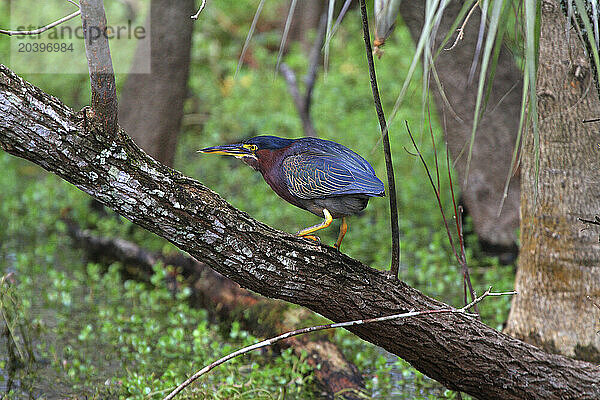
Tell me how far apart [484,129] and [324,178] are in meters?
3.00

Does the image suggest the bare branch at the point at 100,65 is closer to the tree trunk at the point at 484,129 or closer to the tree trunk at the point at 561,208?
the tree trunk at the point at 561,208

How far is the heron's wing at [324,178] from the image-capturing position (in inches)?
103

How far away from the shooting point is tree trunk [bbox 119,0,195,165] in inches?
228

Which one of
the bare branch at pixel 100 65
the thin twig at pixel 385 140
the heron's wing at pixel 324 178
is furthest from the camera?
the heron's wing at pixel 324 178

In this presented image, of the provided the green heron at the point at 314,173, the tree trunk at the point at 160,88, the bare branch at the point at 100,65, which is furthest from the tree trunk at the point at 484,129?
the bare branch at the point at 100,65

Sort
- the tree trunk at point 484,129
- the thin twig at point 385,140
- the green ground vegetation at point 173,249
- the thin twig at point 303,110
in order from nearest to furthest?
the thin twig at point 385,140 → the green ground vegetation at point 173,249 → the tree trunk at point 484,129 → the thin twig at point 303,110

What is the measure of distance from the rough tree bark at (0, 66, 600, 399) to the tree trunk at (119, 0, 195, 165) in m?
3.63

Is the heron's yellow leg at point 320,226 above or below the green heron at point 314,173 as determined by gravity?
below

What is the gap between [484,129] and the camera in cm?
531

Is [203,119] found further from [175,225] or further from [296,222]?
[175,225]

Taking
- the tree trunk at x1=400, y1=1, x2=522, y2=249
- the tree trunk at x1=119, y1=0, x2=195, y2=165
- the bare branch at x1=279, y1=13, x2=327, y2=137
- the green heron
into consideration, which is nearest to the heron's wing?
the green heron

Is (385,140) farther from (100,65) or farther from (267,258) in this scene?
(100,65)

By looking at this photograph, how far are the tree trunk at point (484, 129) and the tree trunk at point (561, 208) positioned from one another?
145 centimetres

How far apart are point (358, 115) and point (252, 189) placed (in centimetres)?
181
